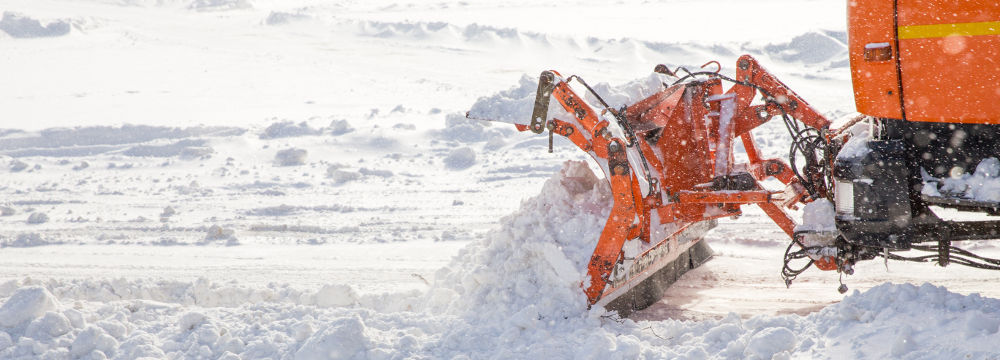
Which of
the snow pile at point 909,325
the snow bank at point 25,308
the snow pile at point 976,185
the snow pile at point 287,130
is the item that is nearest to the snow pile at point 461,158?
the snow pile at point 287,130

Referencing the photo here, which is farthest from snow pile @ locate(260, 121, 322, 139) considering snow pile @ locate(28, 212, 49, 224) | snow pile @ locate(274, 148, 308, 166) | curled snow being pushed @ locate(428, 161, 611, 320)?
curled snow being pushed @ locate(428, 161, 611, 320)

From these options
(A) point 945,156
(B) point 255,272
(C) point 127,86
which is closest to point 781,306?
(A) point 945,156

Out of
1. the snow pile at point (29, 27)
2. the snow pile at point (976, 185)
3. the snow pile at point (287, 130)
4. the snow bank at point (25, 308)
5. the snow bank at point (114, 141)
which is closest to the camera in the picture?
the snow pile at point (976, 185)

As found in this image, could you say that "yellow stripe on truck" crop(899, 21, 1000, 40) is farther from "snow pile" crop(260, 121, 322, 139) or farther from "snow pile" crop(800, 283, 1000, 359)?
"snow pile" crop(260, 121, 322, 139)

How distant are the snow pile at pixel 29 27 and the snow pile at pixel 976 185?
75.1ft

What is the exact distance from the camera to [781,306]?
5.57 m

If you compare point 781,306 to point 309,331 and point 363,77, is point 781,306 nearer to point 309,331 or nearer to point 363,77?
point 309,331

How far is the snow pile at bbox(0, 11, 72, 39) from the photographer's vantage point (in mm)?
21578

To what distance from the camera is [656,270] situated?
5.66 metres

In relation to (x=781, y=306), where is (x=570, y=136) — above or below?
above

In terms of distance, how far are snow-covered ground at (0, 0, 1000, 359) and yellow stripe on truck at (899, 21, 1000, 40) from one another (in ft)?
4.13

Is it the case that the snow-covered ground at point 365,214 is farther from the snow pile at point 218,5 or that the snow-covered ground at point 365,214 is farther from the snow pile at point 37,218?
the snow pile at point 218,5

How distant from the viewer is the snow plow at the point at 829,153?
12.0ft

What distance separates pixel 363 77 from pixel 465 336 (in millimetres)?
13025
